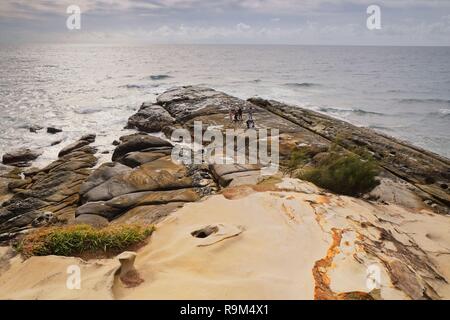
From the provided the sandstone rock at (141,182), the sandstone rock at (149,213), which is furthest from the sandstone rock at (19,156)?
the sandstone rock at (149,213)

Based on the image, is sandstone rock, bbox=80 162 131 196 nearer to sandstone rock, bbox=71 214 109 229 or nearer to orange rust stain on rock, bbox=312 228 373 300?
sandstone rock, bbox=71 214 109 229

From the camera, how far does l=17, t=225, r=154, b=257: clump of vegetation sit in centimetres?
680

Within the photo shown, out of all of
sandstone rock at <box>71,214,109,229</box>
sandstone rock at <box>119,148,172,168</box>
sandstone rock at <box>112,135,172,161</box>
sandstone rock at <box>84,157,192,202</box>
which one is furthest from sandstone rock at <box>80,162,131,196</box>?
sandstone rock at <box>112,135,172,161</box>

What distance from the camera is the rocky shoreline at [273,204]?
6.01 meters

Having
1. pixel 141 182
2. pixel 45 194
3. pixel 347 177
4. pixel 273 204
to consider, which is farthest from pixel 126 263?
pixel 45 194

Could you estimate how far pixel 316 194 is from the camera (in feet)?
33.0

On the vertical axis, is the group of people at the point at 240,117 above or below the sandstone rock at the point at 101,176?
above

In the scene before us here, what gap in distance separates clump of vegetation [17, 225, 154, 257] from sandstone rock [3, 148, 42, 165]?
14008mm

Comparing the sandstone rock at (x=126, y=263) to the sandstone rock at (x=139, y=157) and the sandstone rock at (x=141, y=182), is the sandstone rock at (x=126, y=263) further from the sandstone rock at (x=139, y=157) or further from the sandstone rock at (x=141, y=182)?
the sandstone rock at (x=139, y=157)

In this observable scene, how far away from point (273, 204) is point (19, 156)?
16645mm

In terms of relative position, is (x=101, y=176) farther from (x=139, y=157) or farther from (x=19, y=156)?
(x=19, y=156)

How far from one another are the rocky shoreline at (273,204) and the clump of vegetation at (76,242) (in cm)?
55

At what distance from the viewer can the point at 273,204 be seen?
29.8 feet

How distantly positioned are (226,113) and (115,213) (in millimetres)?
13731
